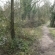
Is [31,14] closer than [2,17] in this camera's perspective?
No

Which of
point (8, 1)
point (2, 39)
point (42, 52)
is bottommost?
point (42, 52)

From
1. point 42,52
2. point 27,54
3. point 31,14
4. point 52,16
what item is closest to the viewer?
point 27,54

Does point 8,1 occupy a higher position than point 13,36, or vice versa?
point 8,1

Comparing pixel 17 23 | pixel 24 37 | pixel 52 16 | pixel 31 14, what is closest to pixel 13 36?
pixel 17 23

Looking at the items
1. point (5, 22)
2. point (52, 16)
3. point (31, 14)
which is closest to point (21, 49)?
point (5, 22)

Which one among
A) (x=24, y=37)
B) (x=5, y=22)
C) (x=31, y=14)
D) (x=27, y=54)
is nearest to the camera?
(x=27, y=54)

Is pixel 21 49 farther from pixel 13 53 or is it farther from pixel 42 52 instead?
pixel 42 52

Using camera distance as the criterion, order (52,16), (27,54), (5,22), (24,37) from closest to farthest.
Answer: (27,54), (5,22), (24,37), (52,16)

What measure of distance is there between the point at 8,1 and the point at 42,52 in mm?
4639

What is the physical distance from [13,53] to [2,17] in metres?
2.67

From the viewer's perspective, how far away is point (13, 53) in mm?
8258

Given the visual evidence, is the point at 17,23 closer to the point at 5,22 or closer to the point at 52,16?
the point at 5,22

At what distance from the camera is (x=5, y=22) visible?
942 centimetres

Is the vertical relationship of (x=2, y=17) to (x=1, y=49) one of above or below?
above
